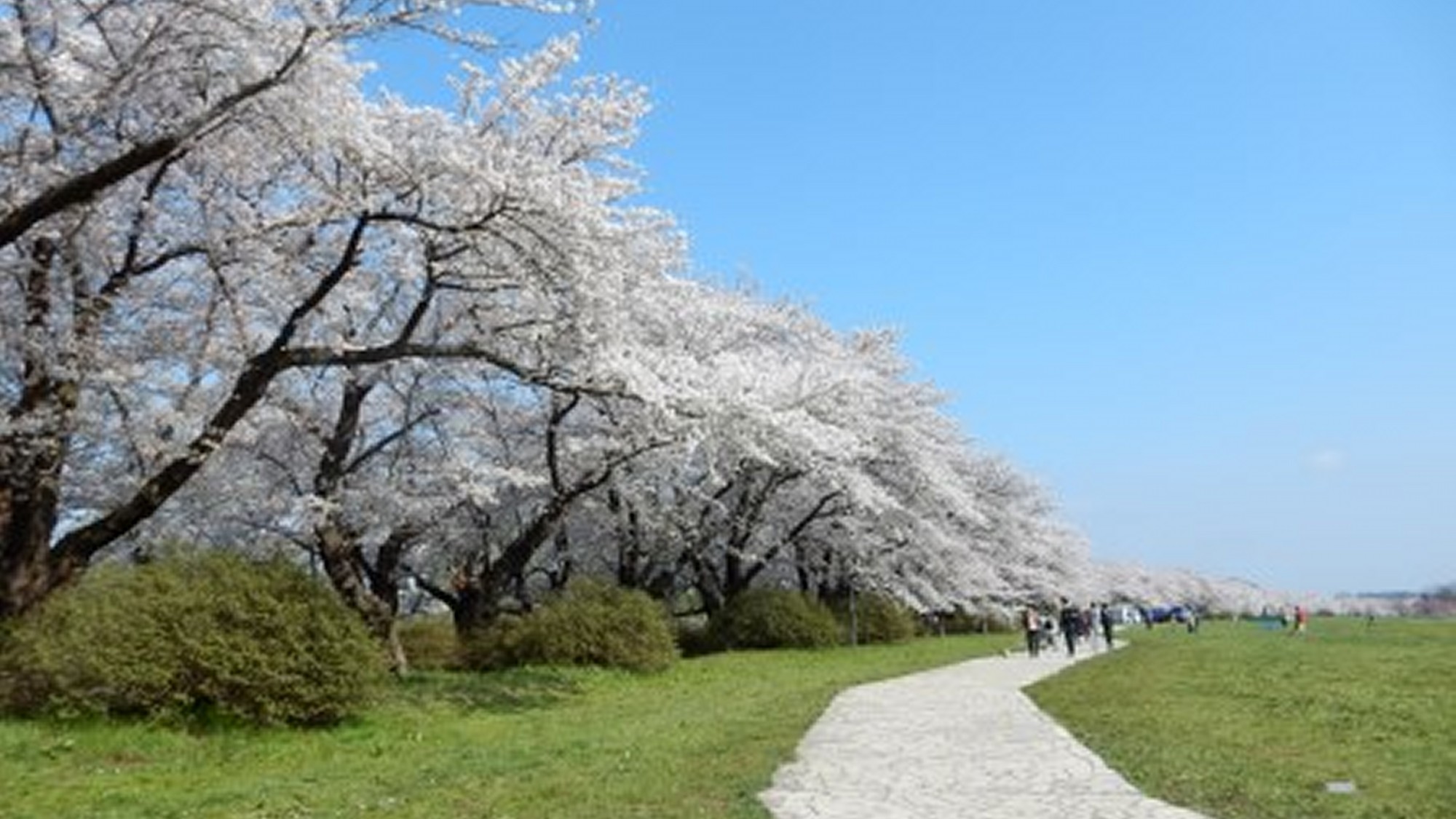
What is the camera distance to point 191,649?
1495 centimetres

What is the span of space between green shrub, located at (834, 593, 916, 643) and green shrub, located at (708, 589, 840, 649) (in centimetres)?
625

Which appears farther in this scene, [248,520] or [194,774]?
[248,520]

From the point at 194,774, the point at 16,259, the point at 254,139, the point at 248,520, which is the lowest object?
the point at 194,774

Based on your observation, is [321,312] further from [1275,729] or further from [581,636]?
[1275,729]

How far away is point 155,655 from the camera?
14875mm

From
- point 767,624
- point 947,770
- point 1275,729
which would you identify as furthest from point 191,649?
point 767,624

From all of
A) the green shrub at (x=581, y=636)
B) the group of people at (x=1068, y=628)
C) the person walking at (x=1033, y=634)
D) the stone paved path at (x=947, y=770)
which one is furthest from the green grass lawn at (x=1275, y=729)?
the green shrub at (x=581, y=636)

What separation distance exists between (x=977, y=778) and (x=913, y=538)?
101 feet

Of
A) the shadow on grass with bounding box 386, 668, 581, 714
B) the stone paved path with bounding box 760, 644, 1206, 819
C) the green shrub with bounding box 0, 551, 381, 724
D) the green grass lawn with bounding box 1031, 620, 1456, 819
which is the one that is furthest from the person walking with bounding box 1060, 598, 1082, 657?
the green shrub with bounding box 0, 551, 381, 724

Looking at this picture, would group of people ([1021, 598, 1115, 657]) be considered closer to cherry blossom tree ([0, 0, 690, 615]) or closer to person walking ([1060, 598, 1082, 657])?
person walking ([1060, 598, 1082, 657])

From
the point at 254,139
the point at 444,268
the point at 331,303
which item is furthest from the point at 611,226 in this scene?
the point at 331,303

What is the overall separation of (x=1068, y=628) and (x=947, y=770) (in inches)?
1017

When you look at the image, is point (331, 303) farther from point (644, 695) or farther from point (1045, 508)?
point (1045, 508)

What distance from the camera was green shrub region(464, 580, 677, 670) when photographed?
2450cm
